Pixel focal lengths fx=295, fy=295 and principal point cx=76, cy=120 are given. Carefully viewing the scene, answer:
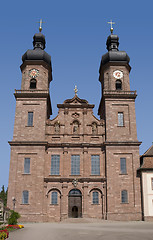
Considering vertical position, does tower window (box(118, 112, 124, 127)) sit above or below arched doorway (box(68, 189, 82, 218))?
above

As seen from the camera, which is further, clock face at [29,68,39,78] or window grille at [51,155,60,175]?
clock face at [29,68,39,78]

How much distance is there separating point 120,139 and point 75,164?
6692 millimetres

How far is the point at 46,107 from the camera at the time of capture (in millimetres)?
40188

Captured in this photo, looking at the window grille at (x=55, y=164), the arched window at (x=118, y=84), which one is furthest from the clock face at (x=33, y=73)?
the window grille at (x=55, y=164)

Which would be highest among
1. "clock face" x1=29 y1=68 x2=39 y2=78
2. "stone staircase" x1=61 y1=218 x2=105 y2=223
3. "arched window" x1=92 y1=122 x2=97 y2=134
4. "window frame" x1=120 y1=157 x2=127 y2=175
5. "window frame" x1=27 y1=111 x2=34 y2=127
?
"clock face" x1=29 y1=68 x2=39 y2=78

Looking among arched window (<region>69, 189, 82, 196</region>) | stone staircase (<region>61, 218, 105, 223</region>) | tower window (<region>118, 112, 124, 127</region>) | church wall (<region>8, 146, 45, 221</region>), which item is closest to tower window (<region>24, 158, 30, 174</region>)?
church wall (<region>8, 146, 45, 221</region>)

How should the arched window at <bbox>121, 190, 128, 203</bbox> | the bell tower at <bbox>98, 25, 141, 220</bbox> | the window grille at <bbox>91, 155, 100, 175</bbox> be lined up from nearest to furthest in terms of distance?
the bell tower at <bbox>98, 25, 141, 220</bbox>, the arched window at <bbox>121, 190, 128, 203</bbox>, the window grille at <bbox>91, 155, 100, 175</bbox>

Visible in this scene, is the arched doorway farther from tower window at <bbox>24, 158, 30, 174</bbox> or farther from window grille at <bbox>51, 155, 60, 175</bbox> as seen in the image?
tower window at <bbox>24, 158, 30, 174</bbox>

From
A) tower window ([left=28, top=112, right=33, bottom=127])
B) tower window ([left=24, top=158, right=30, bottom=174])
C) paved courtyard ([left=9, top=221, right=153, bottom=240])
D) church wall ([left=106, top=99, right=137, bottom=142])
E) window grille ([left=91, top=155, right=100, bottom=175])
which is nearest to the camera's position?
paved courtyard ([left=9, top=221, right=153, bottom=240])

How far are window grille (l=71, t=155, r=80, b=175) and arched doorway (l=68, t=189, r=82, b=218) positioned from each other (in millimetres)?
2606

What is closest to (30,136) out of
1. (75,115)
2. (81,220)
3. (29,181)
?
(29,181)

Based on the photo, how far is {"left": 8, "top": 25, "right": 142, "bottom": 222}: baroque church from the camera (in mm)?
35969

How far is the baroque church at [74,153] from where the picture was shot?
118ft

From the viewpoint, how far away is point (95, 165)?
38.1 m
